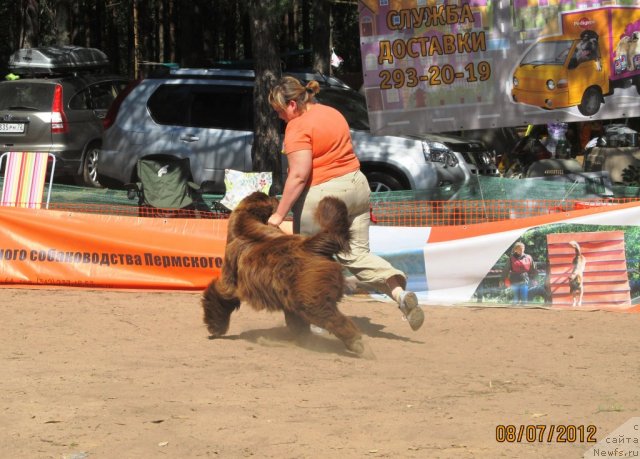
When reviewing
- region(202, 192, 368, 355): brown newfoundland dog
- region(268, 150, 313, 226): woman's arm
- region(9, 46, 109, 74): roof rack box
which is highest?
region(9, 46, 109, 74): roof rack box

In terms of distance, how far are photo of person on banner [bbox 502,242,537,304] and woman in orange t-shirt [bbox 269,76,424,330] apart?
5.87 ft

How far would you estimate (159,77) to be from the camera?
13578mm

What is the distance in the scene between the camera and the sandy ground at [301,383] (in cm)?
468

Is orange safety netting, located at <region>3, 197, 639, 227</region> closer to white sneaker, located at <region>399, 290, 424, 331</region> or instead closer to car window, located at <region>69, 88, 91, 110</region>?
white sneaker, located at <region>399, 290, 424, 331</region>

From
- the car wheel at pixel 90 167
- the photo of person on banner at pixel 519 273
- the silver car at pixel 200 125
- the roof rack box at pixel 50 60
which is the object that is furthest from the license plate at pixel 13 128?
the photo of person on banner at pixel 519 273

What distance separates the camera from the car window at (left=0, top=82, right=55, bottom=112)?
53.8 ft

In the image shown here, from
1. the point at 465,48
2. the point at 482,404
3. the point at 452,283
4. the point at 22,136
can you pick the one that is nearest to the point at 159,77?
the point at 22,136

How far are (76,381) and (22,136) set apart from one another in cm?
1120

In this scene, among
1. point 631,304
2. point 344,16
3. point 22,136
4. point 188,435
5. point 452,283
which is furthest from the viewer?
point 344,16

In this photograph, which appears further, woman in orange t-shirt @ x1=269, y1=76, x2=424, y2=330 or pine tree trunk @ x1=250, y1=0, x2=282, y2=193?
pine tree trunk @ x1=250, y1=0, x2=282, y2=193

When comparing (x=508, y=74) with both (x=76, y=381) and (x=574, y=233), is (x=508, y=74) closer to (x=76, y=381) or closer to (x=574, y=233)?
(x=574, y=233)

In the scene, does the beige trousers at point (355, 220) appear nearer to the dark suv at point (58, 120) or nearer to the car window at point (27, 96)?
the dark suv at point (58, 120)

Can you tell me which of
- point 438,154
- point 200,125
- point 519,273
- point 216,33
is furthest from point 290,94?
point 216,33

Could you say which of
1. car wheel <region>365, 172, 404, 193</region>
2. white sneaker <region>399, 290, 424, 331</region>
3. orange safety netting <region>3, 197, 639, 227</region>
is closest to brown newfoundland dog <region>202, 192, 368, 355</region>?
white sneaker <region>399, 290, 424, 331</region>
